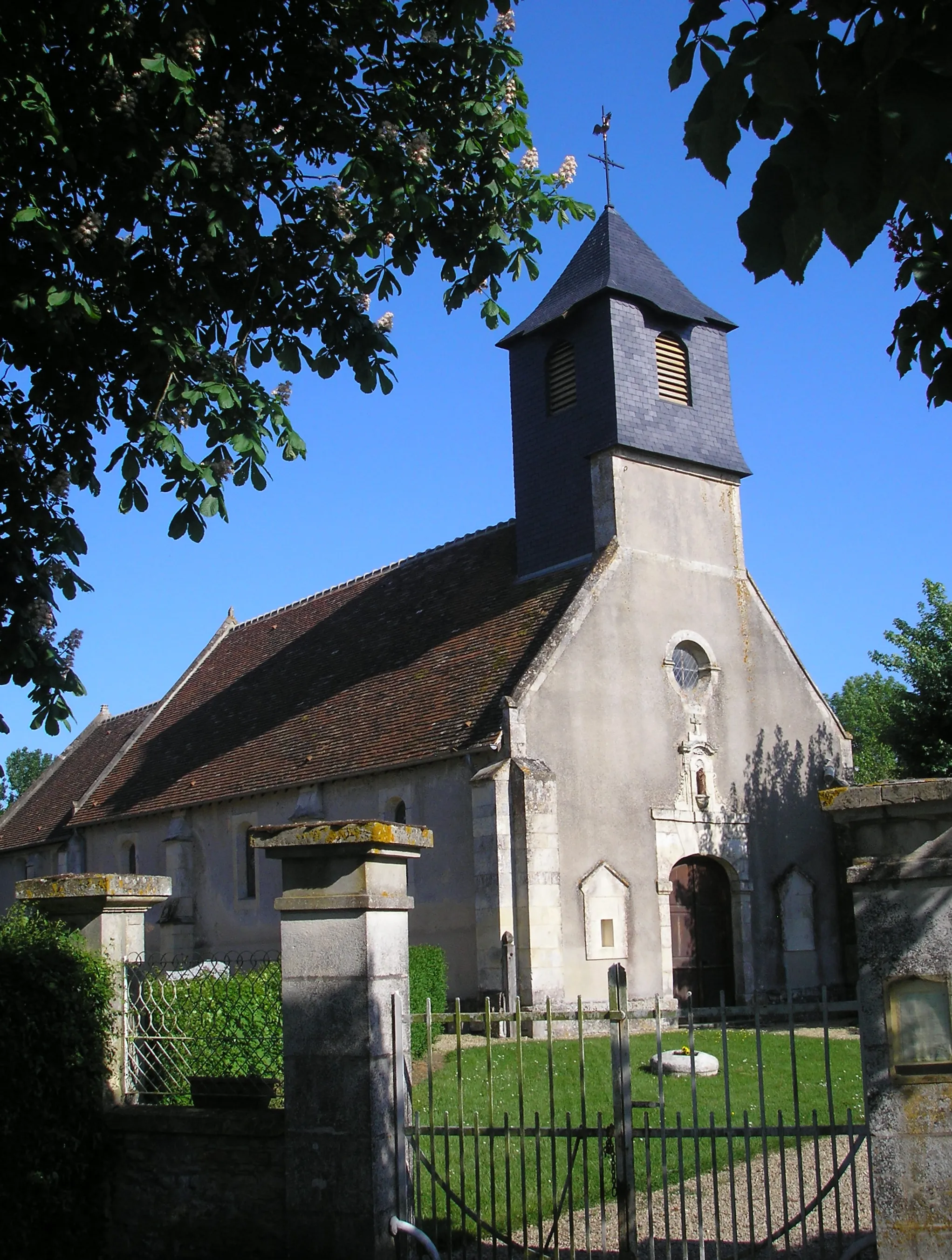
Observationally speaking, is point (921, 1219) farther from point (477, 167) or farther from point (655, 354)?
point (655, 354)

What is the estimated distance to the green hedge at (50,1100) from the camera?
7.34 meters

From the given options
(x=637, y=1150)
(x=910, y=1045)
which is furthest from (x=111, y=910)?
(x=910, y=1045)

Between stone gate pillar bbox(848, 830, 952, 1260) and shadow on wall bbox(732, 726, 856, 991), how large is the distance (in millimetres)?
15127

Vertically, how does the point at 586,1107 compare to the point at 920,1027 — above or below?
below

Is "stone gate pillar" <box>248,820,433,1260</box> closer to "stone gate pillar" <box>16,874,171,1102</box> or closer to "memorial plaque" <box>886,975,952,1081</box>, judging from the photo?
"stone gate pillar" <box>16,874,171,1102</box>

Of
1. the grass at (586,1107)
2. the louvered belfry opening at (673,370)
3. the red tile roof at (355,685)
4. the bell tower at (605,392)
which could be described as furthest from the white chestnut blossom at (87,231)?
the louvered belfry opening at (673,370)

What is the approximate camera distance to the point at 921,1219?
17.9 feet

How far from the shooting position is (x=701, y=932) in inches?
780

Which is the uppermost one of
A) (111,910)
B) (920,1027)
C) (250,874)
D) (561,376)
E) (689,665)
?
(561,376)

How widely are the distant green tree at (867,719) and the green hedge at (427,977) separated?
1017 inches

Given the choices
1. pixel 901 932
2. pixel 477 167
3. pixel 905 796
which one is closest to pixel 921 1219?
pixel 901 932

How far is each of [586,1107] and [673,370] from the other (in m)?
15.2

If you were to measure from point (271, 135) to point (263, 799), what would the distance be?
1550 centimetres

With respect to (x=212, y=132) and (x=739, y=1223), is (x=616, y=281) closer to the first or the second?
(x=212, y=132)
